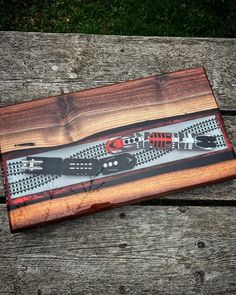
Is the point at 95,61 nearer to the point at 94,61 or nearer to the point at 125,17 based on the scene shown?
the point at 94,61

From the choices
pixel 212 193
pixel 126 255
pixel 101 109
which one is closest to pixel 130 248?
pixel 126 255

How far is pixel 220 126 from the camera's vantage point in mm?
1318

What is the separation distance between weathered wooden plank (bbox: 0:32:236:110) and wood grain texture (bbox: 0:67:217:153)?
75 mm

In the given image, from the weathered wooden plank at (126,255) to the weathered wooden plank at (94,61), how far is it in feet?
1.44

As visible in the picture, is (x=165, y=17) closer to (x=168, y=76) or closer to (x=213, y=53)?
(x=213, y=53)

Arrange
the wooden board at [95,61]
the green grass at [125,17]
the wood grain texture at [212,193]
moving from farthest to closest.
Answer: the green grass at [125,17] → the wooden board at [95,61] → the wood grain texture at [212,193]

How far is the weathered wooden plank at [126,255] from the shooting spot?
1.16 m

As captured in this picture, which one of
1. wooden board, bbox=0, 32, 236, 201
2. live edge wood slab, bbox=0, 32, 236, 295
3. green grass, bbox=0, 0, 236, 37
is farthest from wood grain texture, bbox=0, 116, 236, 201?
green grass, bbox=0, 0, 236, 37

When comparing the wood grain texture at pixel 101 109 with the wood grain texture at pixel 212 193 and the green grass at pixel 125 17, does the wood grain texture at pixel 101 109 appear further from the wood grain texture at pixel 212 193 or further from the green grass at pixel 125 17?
the green grass at pixel 125 17

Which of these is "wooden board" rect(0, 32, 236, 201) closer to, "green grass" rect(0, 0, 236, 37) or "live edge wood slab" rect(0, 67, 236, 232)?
"live edge wood slab" rect(0, 67, 236, 232)

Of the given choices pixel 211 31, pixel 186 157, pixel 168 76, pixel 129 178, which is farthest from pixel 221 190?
pixel 211 31

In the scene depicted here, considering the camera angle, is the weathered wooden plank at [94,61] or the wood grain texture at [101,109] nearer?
the wood grain texture at [101,109]

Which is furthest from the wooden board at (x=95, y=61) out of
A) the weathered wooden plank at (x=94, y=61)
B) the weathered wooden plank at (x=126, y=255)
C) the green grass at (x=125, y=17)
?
the green grass at (x=125, y=17)

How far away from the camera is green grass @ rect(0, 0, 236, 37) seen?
223 cm
